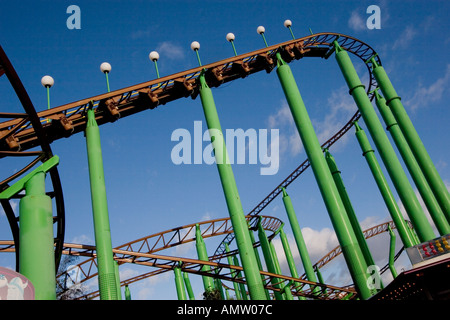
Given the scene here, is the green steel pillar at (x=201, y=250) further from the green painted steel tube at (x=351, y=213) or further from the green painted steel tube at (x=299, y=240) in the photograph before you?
the green painted steel tube at (x=351, y=213)

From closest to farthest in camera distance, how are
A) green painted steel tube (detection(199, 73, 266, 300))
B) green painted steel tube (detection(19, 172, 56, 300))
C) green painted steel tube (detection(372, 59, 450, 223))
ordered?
green painted steel tube (detection(19, 172, 56, 300)) < green painted steel tube (detection(199, 73, 266, 300)) < green painted steel tube (detection(372, 59, 450, 223))

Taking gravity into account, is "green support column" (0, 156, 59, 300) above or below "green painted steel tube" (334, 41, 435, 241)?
below

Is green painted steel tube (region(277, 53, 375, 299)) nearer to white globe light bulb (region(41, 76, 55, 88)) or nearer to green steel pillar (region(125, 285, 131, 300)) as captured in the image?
white globe light bulb (region(41, 76, 55, 88))

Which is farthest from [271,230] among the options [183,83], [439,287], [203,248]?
[439,287]

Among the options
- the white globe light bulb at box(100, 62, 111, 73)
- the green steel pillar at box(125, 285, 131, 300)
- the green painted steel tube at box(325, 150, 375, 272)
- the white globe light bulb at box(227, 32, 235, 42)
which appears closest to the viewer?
the white globe light bulb at box(100, 62, 111, 73)

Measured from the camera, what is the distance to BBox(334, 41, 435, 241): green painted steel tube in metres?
13.0

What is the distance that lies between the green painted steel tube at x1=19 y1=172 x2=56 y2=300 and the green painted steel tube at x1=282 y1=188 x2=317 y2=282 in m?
20.0

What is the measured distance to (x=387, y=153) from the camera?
1447cm

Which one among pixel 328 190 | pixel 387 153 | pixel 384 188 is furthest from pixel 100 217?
pixel 384 188

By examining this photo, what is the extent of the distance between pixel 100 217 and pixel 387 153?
467 inches

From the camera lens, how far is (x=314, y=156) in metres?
11.9

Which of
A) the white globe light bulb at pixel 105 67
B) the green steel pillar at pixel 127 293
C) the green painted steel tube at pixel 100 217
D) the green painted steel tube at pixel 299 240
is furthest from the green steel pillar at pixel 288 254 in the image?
the white globe light bulb at pixel 105 67

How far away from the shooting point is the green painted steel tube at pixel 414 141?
14.3 m

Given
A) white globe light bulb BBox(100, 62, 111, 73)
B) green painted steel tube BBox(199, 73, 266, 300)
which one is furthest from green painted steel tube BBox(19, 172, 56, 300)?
white globe light bulb BBox(100, 62, 111, 73)
